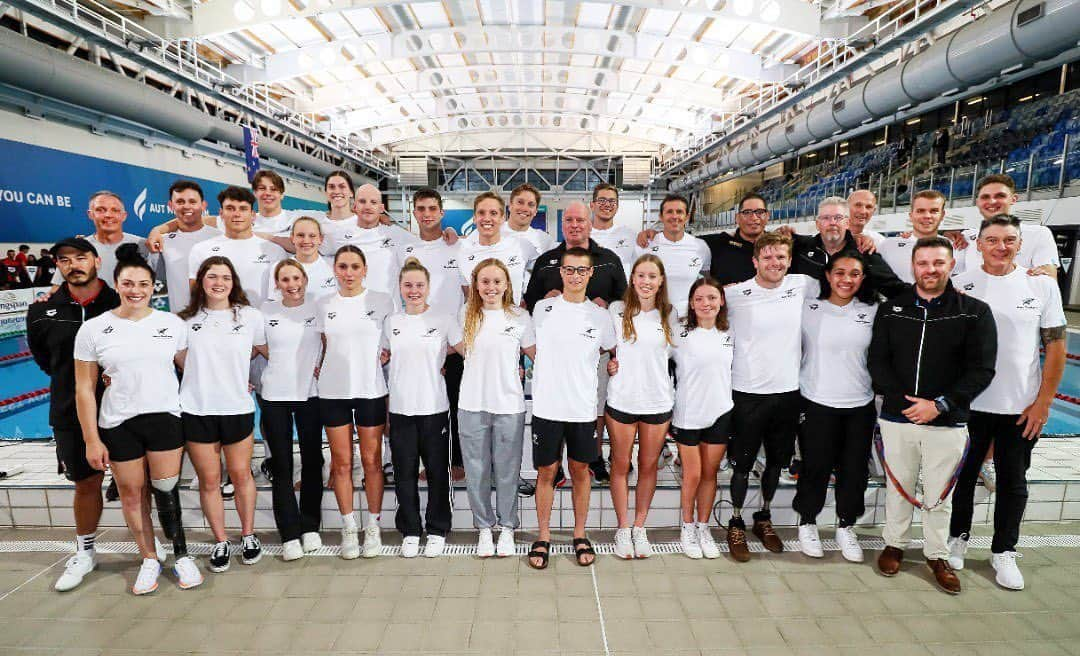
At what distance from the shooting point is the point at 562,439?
3111 mm

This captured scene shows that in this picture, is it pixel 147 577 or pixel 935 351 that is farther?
pixel 147 577

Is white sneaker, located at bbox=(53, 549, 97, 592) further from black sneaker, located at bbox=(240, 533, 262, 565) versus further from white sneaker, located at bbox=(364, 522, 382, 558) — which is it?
white sneaker, located at bbox=(364, 522, 382, 558)

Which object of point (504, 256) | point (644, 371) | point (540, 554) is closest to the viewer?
point (644, 371)

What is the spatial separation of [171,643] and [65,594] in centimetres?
94

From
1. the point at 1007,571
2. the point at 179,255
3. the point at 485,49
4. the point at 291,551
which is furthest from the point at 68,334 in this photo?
the point at 485,49

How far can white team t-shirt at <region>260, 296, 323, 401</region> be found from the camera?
3041 mm

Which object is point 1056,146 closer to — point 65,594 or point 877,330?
point 877,330

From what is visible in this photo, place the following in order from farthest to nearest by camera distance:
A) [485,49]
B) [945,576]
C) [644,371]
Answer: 1. [485,49]
2. [644,371]
3. [945,576]

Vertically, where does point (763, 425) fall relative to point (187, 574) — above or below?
above

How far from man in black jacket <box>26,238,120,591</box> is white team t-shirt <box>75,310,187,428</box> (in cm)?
17

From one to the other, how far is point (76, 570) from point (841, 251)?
4.72 m

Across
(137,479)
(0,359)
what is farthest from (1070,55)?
(0,359)

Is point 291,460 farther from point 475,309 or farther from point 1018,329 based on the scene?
point 1018,329

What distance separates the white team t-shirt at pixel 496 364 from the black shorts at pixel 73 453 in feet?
6.83
